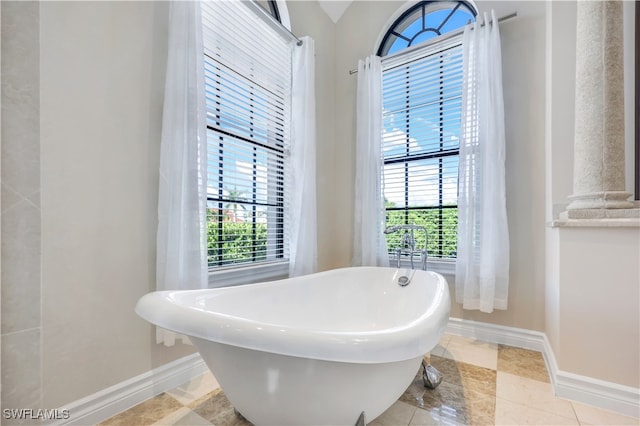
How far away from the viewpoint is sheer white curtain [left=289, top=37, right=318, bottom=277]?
7.07 ft

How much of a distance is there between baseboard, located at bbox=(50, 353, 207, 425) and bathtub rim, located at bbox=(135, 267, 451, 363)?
72 centimetres

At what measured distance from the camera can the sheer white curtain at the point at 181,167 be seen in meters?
1.36

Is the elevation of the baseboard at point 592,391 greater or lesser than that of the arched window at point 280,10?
lesser

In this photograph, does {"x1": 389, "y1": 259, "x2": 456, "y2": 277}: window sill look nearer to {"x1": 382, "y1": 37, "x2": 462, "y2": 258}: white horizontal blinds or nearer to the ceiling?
{"x1": 382, "y1": 37, "x2": 462, "y2": 258}: white horizontal blinds

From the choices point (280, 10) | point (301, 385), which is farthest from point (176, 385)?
point (280, 10)

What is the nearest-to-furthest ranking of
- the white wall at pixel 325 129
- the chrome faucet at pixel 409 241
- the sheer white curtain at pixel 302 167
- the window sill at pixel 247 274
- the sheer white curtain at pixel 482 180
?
the window sill at pixel 247 274 < the sheer white curtain at pixel 482 180 < the chrome faucet at pixel 409 241 < the sheer white curtain at pixel 302 167 < the white wall at pixel 325 129

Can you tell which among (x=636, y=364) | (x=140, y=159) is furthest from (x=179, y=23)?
(x=636, y=364)

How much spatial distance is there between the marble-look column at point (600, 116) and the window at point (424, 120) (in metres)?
0.80

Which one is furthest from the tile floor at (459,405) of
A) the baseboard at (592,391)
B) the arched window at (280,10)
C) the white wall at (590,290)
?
the arched window at (280,10)

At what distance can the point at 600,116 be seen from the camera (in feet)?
4.66

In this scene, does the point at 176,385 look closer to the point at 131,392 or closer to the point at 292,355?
the point at 131,392

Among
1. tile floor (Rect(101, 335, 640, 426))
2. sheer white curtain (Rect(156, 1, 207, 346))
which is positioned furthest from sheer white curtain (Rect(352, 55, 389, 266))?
sheer white curtain (Rect(156, 1, 207, 346))

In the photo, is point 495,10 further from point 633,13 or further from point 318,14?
point 318,14

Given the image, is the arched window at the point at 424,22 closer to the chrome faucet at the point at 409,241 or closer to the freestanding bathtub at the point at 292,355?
the chrome faucet at the point at 409,241
